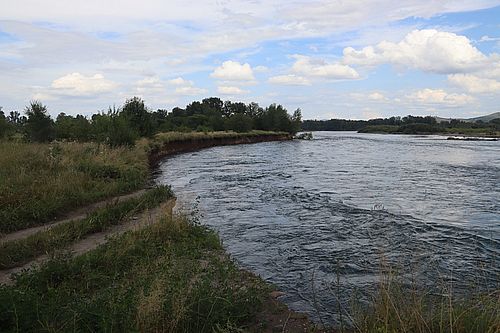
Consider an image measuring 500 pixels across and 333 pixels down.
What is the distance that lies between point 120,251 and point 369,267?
528 centimetres

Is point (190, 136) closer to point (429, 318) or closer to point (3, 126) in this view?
point (3, 126)

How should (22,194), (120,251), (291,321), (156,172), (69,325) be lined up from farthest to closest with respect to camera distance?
1. (156,172)
2. (22,194)
3. (120,251)
4. (291,321)
5. (69,325)

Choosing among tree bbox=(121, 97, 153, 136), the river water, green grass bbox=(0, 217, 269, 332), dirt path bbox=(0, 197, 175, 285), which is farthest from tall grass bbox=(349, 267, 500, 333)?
tree bbox=(121, 97, 153, 136)

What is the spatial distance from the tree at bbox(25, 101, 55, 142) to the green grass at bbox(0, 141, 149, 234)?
17.0 m

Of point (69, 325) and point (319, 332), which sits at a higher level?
point (69, 325)

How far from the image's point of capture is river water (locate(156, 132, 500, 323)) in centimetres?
880

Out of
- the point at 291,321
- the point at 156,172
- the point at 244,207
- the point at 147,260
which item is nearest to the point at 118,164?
the point at 156,172

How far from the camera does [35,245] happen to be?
9.93 m

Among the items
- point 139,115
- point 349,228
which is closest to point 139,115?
point 139,115

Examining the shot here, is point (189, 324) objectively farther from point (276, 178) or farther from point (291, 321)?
point (276, 178)

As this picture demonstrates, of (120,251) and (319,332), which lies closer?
(319,332)

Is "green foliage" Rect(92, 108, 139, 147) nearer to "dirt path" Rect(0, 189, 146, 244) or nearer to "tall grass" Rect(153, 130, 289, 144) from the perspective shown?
"tall grass" Rect(153, 130, 289, 144)

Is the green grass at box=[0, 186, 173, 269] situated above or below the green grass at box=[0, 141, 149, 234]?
below

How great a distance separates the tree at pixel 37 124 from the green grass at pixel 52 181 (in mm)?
16966
